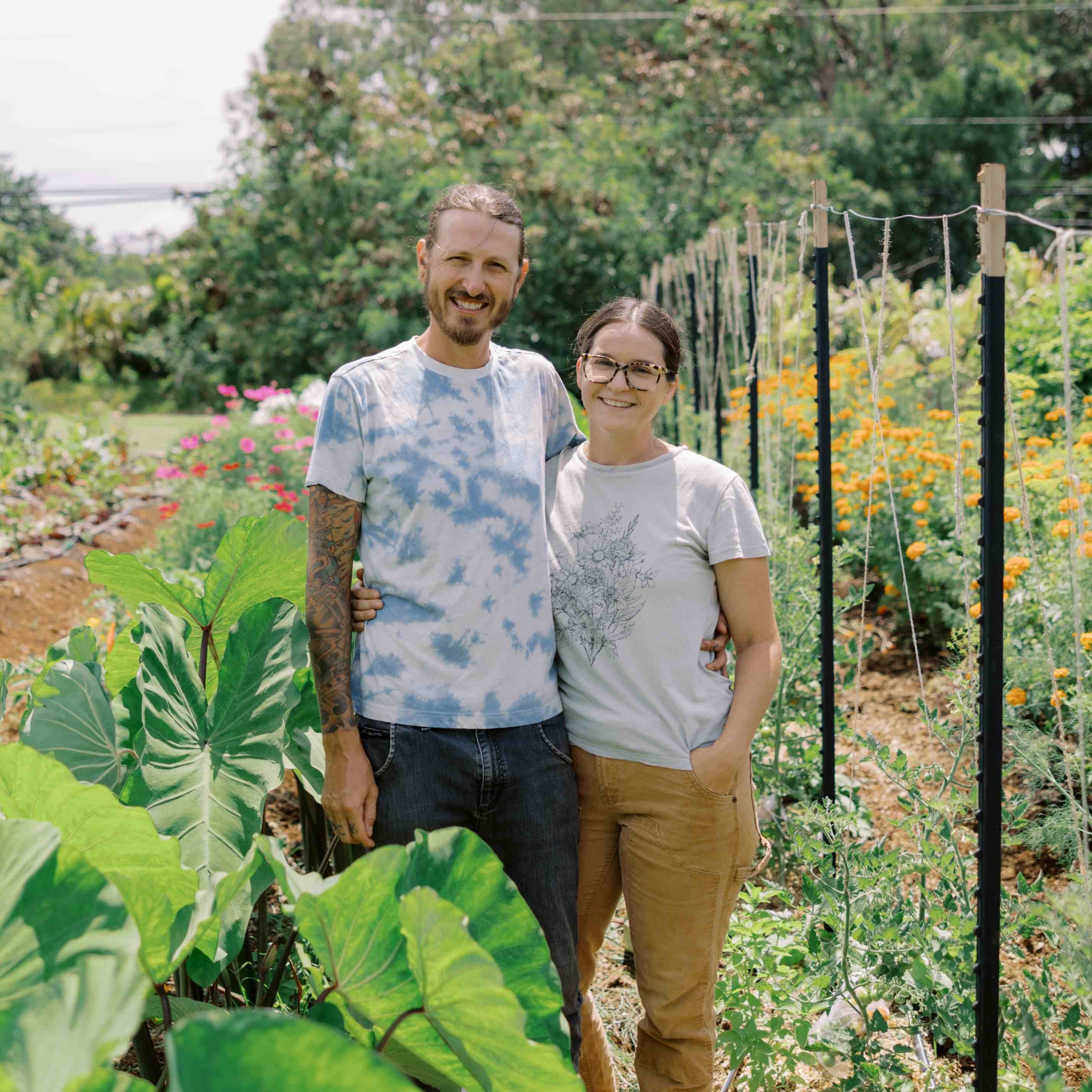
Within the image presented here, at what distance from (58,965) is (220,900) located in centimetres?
20

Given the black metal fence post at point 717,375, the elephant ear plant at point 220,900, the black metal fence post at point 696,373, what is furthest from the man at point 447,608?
the black metal fence post at point 696,373

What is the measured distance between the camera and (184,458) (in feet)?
22.3

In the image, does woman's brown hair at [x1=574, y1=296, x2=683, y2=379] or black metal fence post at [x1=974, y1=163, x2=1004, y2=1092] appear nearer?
black metal fence post at [x1=974, y1=163, x2=1004, y2=1092]

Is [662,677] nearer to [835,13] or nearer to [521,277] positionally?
[521,277]

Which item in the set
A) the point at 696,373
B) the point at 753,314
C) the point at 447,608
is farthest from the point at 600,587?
the point at 696,373

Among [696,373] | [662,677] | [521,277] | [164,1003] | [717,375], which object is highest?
[696,373]

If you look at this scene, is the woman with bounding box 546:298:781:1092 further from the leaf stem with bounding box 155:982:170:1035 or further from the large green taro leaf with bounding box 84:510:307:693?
the leaf stem with bounding box 155:982:170:1035

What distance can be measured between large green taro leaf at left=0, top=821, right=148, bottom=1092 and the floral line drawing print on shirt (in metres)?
0.82

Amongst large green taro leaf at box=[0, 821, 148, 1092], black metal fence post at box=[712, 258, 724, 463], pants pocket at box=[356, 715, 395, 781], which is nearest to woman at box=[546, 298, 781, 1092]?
pants pocket at box=[356, 715, 395, 781]

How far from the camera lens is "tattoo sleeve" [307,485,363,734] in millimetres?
1593

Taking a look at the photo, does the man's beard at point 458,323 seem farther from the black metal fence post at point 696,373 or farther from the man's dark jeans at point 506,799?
the black metal fence post at point 696,373

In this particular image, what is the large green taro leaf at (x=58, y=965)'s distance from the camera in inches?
34.1

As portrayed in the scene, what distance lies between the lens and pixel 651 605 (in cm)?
162

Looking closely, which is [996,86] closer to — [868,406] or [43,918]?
[868,406]
